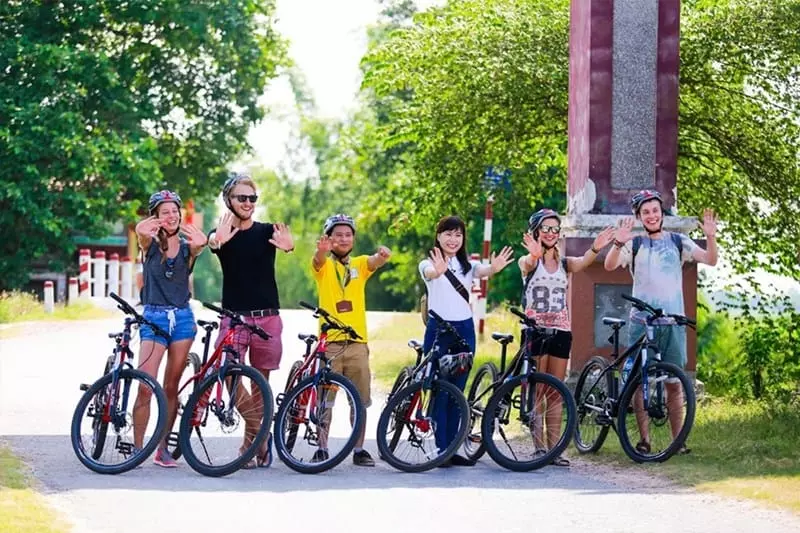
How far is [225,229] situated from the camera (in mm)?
11742

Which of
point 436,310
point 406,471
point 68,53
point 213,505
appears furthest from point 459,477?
point 68,53

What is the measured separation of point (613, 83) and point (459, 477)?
222 inches

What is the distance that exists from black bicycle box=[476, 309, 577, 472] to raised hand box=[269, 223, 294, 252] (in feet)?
5.33

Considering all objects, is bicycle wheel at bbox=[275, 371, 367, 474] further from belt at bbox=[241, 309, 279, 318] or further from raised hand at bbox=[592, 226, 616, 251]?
raised hand at bbox=[592, 226, 616, 251]

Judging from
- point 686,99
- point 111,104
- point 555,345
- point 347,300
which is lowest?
point 555,345

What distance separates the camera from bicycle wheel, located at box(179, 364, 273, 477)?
11.4 metres

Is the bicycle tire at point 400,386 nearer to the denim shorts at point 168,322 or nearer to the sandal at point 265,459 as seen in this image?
the sandal at point 265,459

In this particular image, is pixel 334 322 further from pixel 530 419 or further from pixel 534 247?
pixel 534 247

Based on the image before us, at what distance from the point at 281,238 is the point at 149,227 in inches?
33.5

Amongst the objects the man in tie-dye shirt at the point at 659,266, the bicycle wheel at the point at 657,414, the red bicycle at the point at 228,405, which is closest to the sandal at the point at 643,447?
the bicycle wheel at the point at 657,414

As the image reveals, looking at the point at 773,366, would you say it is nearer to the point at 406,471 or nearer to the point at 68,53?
the point at 406,471

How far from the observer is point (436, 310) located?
12422mm

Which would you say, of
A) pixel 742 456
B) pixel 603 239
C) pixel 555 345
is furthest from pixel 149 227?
pixel 742 456

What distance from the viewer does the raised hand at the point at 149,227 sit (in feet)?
37.8
